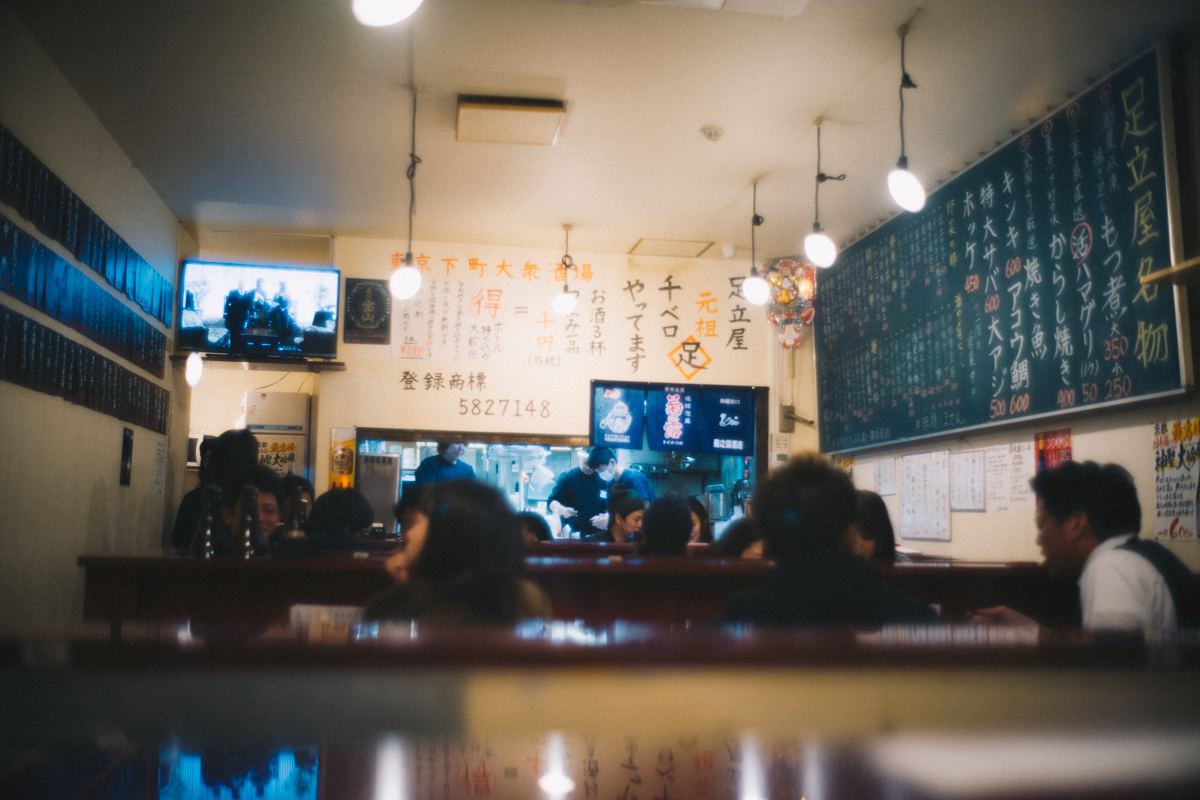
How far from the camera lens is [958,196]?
4.78 metres

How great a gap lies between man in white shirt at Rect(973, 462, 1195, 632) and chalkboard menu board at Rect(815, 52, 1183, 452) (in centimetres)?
118

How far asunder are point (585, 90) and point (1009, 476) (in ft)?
10.3

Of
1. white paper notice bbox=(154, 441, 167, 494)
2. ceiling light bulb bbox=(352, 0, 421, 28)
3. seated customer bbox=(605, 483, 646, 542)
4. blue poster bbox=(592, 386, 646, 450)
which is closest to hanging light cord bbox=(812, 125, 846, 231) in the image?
seated customer bbox=(605, 483, 646, 542)

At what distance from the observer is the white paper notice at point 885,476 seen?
5.58m

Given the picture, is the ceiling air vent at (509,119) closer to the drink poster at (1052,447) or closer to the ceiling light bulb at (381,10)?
the ceiling light bulb at (381,10)

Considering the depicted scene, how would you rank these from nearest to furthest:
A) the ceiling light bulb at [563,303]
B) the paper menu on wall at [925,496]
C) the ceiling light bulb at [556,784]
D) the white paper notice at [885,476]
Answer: the ceiling light bulb at [556,784] → the paper menu on wall at [925,496] → the white paper notice at [885,476] → the ceiling light bulb at [563,303]

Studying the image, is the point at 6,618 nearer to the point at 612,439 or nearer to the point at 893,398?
the point at 612,439

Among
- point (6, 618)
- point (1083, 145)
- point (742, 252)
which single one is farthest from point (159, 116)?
point (1083, 145)

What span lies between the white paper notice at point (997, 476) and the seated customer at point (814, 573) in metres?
2.92

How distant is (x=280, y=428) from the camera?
694 centimetres

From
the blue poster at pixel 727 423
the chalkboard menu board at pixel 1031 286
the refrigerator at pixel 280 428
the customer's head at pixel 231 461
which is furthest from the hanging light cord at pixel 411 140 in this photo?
the chalkboard menu board at pixel 1031 286

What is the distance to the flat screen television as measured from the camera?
6.12 m

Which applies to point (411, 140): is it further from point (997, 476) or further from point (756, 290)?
point (997, 476)

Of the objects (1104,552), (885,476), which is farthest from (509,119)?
(885,476)
